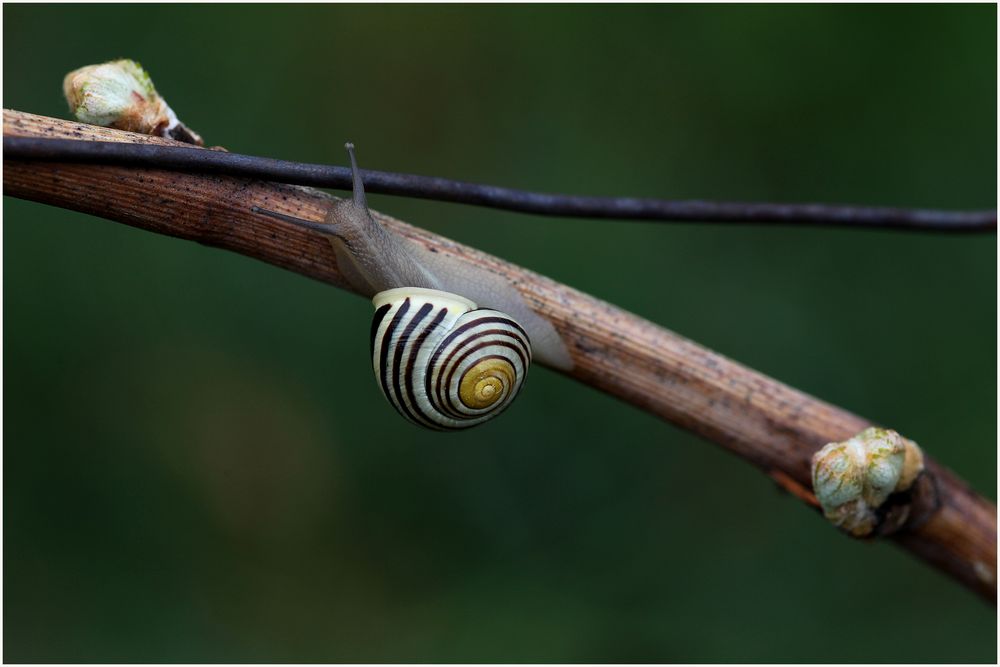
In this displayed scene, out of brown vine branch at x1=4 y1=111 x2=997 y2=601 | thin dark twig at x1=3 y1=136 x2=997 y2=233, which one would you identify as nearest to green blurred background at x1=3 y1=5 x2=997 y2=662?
brown vine branch at x1=4 y1=111 x2=997 y2=601

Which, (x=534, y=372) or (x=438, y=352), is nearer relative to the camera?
(x=438, y=352)

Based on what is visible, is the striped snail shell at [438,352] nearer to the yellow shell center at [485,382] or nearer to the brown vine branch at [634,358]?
the yellow shell center at [485,382]

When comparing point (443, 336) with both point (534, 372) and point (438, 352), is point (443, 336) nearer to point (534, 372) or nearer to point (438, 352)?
point (438, 352)

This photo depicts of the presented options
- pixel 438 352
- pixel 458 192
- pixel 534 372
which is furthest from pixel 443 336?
pixel 534 372

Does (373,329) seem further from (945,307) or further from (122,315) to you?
(945,307)

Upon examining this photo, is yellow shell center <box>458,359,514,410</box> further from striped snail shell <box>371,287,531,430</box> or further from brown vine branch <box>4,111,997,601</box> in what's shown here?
brown vine branch <box>4,111,997,601</box>
